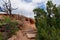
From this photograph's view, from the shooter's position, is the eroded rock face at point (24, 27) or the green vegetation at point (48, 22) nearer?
the green vegetation at point (48, 22)

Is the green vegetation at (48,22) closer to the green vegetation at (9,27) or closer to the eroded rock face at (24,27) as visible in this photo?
the eroded rock face at (24,27)

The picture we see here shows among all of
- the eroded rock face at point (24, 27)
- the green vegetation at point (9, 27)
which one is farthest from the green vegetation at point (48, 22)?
the green vegetation at point (9, 27)

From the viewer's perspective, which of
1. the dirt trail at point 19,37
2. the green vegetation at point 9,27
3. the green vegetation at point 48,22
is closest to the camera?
the green vegetation at point 48,22

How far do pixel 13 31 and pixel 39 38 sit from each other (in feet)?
16.2

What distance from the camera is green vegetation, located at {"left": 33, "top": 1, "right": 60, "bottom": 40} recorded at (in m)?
11.0

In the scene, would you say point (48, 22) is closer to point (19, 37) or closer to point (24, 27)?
A: point (19, 37)

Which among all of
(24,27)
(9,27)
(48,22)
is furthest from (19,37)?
(48,22)

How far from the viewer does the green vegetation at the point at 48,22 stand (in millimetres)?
10969

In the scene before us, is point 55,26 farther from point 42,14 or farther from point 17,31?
point 17,31

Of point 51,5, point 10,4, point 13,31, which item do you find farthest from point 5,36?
point 51,5

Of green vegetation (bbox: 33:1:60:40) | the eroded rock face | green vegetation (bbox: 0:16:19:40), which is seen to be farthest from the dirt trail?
green vegetation (bbox: 33:1:60:40)

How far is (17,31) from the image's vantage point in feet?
54.3

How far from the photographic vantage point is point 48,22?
40.5 ft

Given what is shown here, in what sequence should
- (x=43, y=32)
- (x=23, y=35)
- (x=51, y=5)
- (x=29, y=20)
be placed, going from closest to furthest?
(x=43, y=32), (x=51, y=5), (x=23, y=35), (x=29, y=20)
